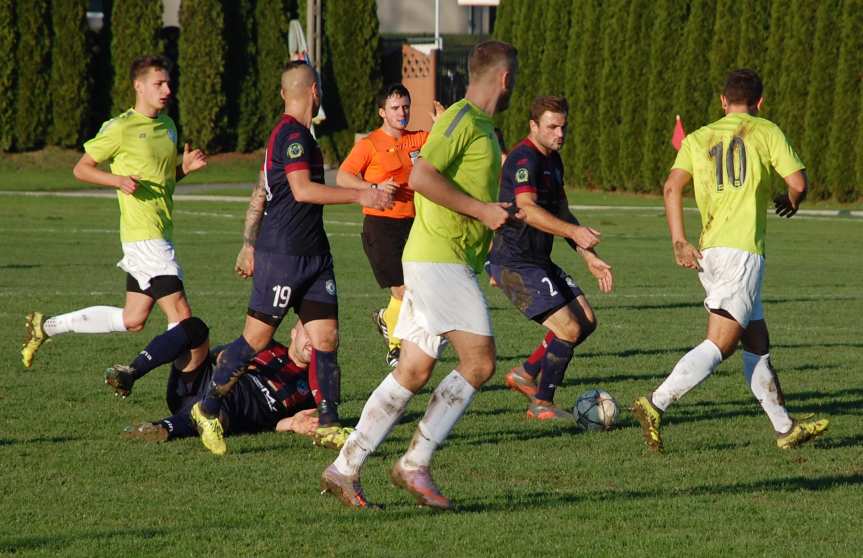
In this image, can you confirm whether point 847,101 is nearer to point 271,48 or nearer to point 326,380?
point 271,48

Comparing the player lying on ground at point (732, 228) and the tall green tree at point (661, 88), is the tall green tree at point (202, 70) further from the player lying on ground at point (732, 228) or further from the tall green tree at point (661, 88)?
the player lying on ground at point (732, 228)

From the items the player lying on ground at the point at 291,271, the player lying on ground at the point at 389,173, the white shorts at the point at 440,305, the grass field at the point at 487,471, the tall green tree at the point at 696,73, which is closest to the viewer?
the grass field at the point at 487,471

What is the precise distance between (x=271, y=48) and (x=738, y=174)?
40385mm

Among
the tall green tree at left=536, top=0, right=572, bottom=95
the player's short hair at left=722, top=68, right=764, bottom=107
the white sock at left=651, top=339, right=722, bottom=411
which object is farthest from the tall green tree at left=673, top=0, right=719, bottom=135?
the white sock at left=651, top=339, right=722, bottom=411

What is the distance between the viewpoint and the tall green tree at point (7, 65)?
1757 inches

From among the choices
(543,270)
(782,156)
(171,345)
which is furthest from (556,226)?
(171,345)

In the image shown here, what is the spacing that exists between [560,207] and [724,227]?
5.38ft

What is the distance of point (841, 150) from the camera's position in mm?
34938

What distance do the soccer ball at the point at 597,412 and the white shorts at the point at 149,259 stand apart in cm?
267

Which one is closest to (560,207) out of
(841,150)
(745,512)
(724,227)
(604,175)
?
(724,227)

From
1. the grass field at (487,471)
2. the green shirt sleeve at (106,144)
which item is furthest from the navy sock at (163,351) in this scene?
the green shirt sleeve at (106,144)

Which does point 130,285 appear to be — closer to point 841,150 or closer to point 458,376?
point 458,376

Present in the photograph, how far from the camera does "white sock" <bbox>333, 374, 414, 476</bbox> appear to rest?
6.51 meters

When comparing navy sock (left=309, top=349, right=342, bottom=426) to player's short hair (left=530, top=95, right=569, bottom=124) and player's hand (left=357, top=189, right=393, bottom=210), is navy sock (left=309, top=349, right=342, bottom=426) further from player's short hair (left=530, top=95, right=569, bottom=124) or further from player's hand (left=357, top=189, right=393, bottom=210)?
player's short hair (left=530, top=95, right=569, bottom=124)
